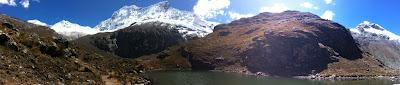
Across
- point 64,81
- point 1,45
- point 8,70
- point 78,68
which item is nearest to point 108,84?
point 78,68

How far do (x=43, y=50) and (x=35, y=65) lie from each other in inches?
505

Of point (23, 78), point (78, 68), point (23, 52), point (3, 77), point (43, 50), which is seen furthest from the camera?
point (78, 68)

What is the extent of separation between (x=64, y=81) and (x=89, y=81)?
11553mm

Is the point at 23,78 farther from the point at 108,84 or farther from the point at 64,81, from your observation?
the point at 108,84

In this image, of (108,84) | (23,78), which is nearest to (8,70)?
(23,78)

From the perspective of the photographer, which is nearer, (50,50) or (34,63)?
(34,63)

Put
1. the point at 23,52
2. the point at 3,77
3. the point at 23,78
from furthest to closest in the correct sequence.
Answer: the point at 23,52 < the point at 23,78 < the point at 3,77

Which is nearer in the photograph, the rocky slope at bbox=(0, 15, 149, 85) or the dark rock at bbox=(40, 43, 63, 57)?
the rocky slope at bbox=(0, 15, 149, 85)

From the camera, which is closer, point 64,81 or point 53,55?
point 64,81

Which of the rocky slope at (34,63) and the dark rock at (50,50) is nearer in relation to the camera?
the rocky slope at (34,63)

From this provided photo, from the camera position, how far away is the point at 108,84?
343ft

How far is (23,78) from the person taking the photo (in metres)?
68.8

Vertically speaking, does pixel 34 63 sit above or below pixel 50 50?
below

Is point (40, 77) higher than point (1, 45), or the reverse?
point (1, 45)
